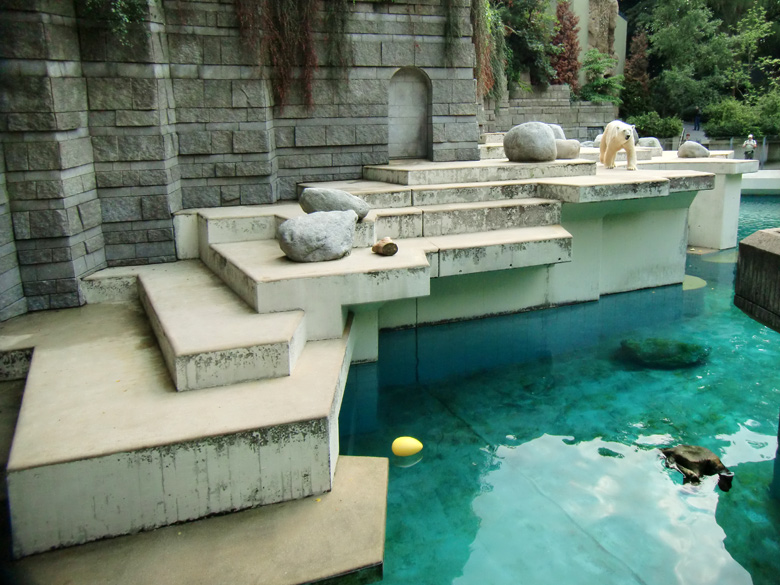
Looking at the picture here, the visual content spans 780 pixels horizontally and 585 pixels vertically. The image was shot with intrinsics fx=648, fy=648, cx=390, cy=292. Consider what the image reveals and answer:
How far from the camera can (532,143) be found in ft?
26.6

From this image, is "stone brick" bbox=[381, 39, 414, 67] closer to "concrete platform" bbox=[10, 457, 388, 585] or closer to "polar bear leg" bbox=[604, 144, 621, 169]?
"polar bear leg" bbox=[604, 144, 621, 169]

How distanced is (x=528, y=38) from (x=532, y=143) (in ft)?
41.8

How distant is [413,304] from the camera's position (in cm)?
674

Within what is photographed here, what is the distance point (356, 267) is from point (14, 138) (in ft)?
9.62

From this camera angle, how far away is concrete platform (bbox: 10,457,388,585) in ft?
9.77

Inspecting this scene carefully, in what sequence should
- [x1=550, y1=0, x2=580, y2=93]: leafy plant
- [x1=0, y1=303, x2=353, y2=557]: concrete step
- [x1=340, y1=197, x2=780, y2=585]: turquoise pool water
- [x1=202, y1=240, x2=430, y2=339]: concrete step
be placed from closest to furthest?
[x1=0, y1=303, x2=353, y2=557]: concrete step, [x1=340, y1=197, x2=780, y2=585]: turquoise pool water, [x1=202, y1=240, x2=430, y2=339]: concrete step, [x1=550, y1=0, x2=580, y2=93]: leafy plant

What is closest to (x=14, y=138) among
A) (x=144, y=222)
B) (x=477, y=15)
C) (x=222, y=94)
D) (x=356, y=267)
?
(x=144, y=222)

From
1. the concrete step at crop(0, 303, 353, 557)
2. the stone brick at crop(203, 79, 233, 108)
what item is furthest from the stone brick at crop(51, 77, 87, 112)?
the concrete step at crop(0, 303, 353, 557)

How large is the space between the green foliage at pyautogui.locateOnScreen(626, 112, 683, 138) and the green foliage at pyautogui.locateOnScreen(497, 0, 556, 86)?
12.9ft

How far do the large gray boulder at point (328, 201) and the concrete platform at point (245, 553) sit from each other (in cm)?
277

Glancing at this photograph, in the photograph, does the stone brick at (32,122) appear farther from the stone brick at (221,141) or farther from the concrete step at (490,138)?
the concrete step at (490,138)

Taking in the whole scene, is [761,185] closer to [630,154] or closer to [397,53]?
[630,154]

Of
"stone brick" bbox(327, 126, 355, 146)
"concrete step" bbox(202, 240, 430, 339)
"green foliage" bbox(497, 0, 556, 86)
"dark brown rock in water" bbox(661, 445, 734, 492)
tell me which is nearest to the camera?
"dark brown rock in water" bbox(661, 445, 734, 492)

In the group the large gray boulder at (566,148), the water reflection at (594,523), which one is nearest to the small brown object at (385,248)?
the water reflection at (594,523)
